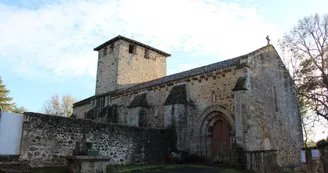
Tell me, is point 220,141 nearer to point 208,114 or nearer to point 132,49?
point 208,114

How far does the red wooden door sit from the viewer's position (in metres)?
14.5

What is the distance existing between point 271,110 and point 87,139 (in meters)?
10.8

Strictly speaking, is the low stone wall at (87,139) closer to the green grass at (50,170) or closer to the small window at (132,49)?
the green grass at (50,170)

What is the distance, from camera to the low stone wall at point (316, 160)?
1048cm

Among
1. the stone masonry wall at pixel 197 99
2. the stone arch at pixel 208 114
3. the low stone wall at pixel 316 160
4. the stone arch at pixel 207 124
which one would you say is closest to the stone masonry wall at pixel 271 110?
the stone masonry wall at pixel 197 99

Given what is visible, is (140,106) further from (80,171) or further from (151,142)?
(80,171)

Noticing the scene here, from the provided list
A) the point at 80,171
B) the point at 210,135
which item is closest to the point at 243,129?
the point at 210,135

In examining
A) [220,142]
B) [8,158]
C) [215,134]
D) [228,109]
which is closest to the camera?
[8,158]

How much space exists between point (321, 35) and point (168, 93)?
12.5 m

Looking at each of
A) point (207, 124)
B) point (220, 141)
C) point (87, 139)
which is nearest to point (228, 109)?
point (207, 124)

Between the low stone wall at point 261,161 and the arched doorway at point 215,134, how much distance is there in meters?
2.56

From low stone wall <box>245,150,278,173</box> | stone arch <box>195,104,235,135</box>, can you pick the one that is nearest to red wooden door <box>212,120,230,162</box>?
stone arch <box>195,104,235,135</box>

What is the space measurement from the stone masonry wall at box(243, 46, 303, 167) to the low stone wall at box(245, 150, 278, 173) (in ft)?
3.39

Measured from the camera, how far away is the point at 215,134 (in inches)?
594
